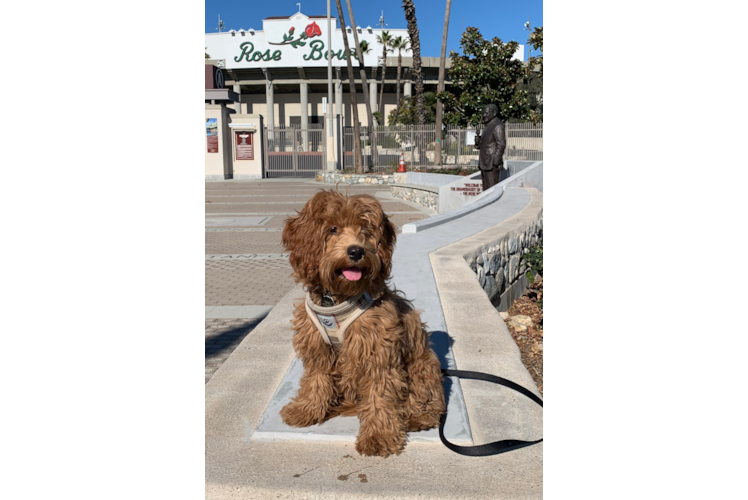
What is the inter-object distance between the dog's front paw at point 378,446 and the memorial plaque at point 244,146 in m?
32.1

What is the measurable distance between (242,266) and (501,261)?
162 inches

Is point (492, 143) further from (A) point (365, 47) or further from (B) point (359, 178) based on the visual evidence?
(A) point (365, 47)

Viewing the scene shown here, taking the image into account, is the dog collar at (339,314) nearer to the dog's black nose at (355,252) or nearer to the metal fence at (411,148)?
the dog's black nose at (355,252)

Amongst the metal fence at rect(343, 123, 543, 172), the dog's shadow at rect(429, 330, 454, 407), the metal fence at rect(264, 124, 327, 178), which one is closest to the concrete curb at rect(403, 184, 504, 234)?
the dog's shadow at rect(429, 330, 454, 407)

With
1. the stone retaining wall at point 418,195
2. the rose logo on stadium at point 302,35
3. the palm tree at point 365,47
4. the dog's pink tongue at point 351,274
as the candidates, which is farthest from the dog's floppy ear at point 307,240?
the rose logo on stadium at point 302,35

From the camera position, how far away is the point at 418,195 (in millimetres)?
19750

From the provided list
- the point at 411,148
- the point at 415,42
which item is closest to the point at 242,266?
the point at 411,148

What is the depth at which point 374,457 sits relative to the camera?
2.61 m

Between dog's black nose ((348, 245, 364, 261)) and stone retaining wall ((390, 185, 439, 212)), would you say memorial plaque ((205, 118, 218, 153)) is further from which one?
dog's black nose ((348, 245, 364, 261))

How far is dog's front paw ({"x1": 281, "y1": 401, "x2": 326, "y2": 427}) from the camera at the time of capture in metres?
2.83

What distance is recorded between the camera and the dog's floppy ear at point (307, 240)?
246cm
